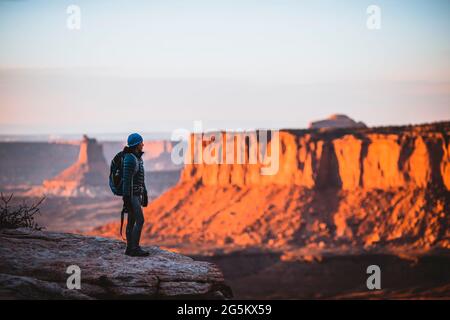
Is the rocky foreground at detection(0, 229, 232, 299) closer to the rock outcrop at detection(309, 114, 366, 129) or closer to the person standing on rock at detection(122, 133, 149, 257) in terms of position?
the person standing on rock at detection(122, 133, 149, 257)

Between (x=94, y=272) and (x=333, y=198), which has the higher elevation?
(x=333, y=198)

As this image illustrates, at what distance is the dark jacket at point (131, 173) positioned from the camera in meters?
16.2

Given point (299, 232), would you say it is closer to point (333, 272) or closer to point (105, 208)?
point (333, 272)

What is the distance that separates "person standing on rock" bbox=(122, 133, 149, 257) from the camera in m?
16.2

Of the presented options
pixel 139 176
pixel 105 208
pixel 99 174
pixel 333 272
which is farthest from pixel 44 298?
pixel 99 174

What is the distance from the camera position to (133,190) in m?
16.4

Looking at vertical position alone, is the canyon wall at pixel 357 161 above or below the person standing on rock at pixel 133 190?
above

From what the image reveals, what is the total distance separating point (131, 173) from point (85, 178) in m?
179

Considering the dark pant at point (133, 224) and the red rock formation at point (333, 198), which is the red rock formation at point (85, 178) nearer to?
the red rock formation at point (333, 198)

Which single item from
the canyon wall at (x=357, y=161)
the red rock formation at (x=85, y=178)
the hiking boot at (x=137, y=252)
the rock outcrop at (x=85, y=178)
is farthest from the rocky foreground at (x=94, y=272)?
the red rock formation at (x=85, y=178)

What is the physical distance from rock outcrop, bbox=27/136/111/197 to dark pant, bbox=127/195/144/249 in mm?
173650

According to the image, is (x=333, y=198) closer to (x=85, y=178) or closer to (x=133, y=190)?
(x=133, y=190)

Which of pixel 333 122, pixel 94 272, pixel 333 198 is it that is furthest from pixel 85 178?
pixel 94 272

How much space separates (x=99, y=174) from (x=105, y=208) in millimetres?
28917
